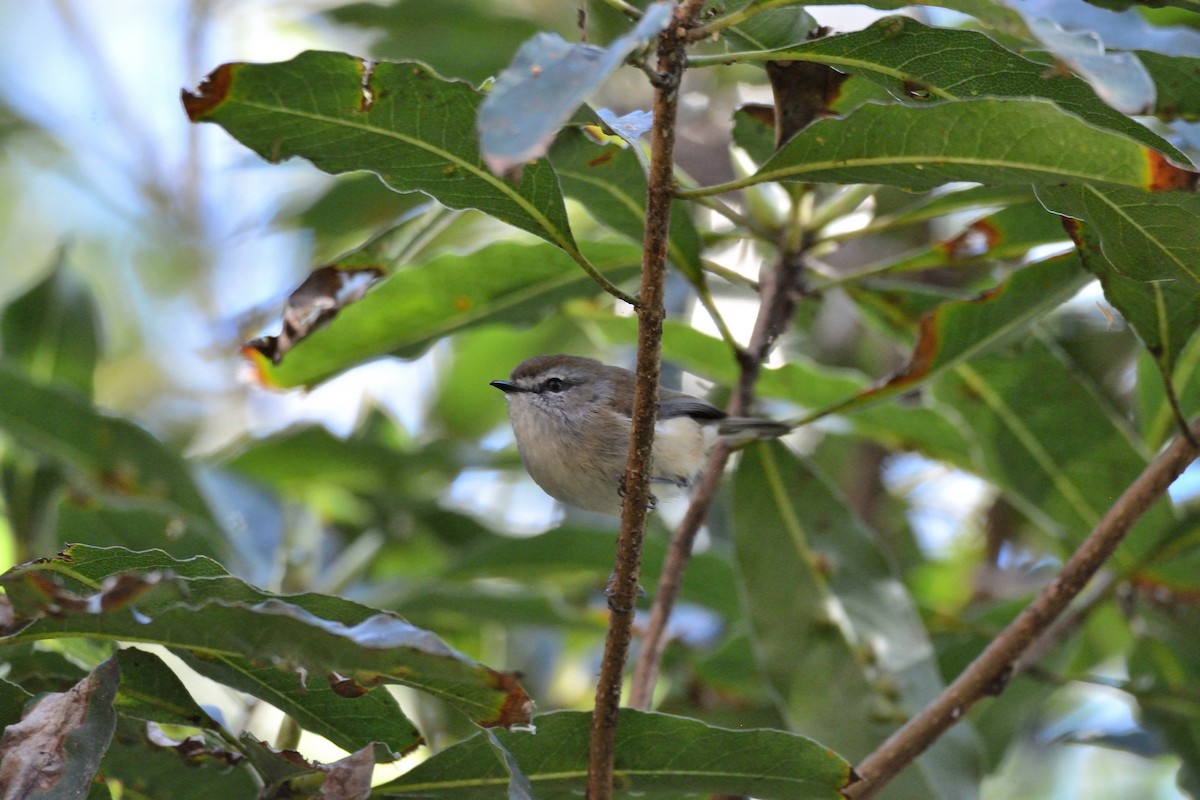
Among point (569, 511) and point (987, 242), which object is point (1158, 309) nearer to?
point (987, 242)

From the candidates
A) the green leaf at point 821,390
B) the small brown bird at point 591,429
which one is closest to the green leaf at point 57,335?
the small brown bird at point 591,429

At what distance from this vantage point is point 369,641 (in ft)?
5.21

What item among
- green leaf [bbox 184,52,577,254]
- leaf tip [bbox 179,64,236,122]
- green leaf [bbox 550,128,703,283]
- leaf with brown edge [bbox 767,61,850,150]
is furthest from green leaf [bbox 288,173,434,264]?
leaf tip [bbox 179,64,236,122]

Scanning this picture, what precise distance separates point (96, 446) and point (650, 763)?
87.0 inches

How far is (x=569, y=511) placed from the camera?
418cm

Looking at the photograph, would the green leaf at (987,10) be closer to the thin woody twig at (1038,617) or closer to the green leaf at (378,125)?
the green leaf at (378,125)

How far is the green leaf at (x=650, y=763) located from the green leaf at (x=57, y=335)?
2296 mm

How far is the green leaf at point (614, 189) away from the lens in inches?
97.3

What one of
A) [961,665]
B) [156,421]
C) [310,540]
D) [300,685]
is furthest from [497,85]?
[156,421]

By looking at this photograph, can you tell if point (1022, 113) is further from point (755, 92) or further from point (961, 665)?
point (755, 92)

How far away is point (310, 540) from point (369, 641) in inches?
101

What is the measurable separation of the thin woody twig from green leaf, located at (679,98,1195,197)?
81cm

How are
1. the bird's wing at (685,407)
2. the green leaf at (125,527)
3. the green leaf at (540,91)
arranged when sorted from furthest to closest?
the bird's wing at (685,407)
the green leaf at (125,527)
the green leaf at (540,91)

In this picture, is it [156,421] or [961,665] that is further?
[156,421]
